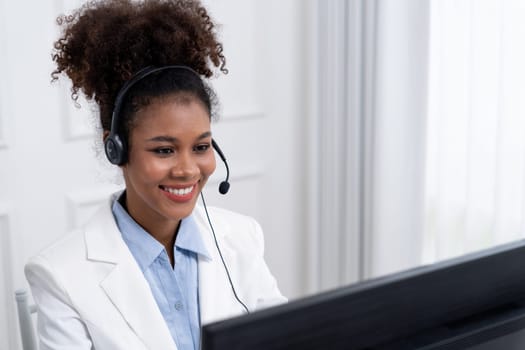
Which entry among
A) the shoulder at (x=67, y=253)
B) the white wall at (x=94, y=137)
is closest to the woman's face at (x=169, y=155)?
the shoulder at (x=67, y=253)

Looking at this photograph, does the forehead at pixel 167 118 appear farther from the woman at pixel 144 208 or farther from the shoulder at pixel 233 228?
the shoulder at pixel 233 228

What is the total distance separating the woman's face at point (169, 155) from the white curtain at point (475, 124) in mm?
1161

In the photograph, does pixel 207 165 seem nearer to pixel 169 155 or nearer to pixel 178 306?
pixel 169 155

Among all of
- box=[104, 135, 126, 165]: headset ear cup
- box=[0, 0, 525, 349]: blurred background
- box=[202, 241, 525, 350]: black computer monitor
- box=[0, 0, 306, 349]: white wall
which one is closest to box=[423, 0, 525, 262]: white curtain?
box=[0, 0, 525, 349]: blurred background

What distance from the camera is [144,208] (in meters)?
1.51

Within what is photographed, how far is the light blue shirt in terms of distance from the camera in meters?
1.47

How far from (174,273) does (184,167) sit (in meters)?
0.22

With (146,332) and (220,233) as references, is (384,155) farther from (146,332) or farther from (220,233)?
(146,332)

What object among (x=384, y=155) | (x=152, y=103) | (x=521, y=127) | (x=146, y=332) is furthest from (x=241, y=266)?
(x=384, y=155)

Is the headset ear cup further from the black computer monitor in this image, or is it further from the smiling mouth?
the black computer monitor

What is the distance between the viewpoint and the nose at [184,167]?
4.66 feet

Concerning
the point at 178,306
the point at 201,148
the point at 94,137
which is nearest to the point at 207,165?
the point at 201,148

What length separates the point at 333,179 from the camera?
297cm

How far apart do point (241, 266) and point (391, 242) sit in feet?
4.23
